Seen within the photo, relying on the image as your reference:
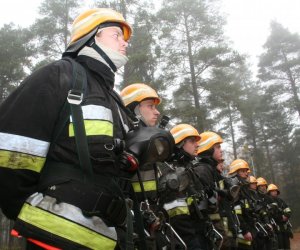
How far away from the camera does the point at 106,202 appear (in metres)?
2.04

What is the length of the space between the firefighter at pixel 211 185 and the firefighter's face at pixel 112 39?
11.5 feet

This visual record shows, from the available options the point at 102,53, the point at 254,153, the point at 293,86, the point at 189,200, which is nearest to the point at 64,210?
the point at 102,53

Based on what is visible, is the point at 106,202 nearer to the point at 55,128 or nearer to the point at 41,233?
the point at 41,233

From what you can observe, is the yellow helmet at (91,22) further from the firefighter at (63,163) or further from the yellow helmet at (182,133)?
the yellow helmet at (182,133)

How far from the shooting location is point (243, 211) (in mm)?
9812

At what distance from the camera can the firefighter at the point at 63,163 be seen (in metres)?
1.88

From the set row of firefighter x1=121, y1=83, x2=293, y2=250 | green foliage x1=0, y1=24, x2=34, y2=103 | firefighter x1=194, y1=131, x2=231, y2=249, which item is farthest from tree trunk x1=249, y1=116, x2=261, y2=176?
firefighter x1=194, y1=131, x2=231, y2=249

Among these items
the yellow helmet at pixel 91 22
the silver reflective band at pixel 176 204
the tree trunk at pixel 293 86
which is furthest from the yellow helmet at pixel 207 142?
the tree trunk at pixel 293 86

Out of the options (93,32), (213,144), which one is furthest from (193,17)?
(93,32)

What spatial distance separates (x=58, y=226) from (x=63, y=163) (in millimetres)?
394

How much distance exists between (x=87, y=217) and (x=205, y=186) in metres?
4.14

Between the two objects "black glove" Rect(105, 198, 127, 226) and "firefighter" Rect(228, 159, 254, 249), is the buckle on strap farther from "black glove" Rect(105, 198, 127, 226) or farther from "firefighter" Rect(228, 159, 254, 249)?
"firefighter" Rect(228, 159, 254, 249)

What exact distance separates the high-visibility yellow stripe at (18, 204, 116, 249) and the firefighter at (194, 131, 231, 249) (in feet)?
12.7

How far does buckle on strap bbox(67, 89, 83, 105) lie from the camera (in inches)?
82.4
